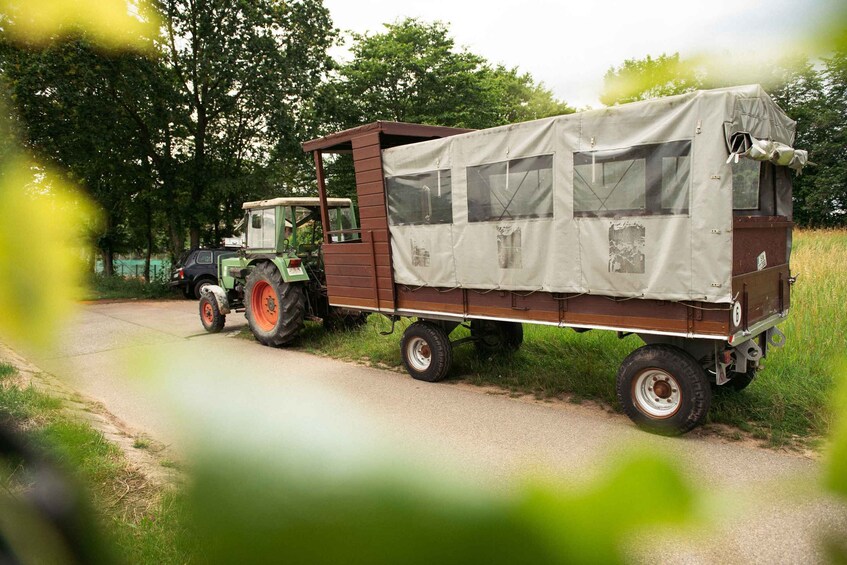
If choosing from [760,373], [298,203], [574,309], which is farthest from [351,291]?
[760,373]

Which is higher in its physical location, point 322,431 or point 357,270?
point 322,431

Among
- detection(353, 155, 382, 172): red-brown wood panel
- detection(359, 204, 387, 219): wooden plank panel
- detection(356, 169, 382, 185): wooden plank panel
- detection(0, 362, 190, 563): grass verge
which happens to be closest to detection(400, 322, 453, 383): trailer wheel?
detection(359, 204, 387, 219): wooden plank panel

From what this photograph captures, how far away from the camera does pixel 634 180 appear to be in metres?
4.65

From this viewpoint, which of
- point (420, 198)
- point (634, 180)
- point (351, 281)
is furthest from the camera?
point (351, 281)

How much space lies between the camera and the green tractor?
848cm

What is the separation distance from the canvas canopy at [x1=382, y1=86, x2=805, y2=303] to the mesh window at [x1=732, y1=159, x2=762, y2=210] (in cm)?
3

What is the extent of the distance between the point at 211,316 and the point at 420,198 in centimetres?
567

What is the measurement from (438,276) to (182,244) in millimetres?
15652

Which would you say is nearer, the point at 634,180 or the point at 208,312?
the point at 634,180

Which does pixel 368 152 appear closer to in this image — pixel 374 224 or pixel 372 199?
pixel 372 199

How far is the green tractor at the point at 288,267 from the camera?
27.8 ft

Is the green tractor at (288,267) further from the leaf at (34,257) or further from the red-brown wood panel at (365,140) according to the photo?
the leaf at (34,257)

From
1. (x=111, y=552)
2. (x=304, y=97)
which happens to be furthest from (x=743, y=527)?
(x=304, y=97)

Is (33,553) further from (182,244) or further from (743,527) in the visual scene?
(182,244)
